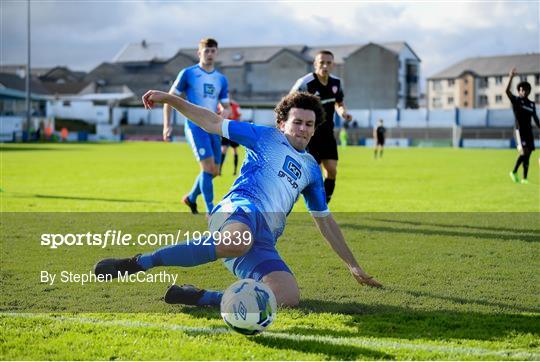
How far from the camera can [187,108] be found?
212 inches

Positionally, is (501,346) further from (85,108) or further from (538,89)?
(538,89)

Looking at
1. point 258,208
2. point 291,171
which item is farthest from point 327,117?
point 258,208

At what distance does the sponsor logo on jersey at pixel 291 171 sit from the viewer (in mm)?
5578

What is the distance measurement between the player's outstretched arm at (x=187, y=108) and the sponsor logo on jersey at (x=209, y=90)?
19.5 feet

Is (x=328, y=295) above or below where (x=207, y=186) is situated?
below

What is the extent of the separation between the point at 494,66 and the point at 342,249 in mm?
114052

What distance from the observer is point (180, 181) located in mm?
18797

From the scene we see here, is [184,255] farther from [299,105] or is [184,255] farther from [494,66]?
[494,66]

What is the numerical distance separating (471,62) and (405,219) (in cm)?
11145

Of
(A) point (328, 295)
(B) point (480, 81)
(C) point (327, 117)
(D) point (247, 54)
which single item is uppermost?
(D) point (247, 54)

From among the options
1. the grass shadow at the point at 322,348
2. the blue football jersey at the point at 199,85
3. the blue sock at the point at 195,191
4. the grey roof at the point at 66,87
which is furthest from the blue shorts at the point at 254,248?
the grey roof at the point at 66,87

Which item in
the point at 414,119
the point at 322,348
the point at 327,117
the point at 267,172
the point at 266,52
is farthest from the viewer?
the point at 266,52

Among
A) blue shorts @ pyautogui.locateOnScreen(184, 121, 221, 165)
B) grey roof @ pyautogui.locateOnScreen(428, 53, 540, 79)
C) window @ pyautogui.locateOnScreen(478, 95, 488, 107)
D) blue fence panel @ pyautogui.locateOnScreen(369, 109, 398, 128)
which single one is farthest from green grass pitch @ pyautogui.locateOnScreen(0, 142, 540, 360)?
window @ pyautogui.locateOnScreen(478, 95, 488, 107)

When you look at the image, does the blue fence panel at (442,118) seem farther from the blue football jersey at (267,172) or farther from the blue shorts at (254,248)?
the blue shorts at (254,248)
